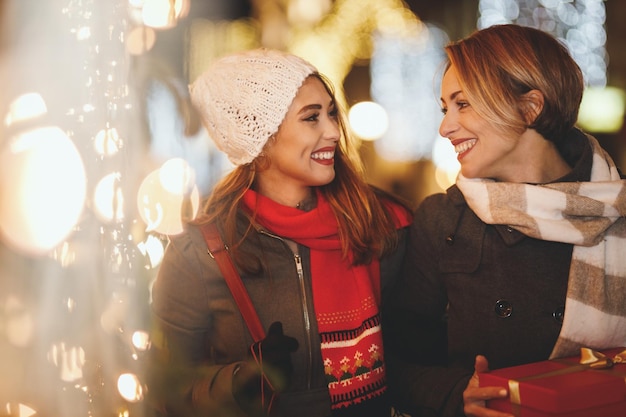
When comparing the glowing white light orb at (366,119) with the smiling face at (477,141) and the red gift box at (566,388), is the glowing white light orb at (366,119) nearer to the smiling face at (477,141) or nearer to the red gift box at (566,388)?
the smiling face at (477,141)

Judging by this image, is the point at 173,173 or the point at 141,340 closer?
the point at 141,340

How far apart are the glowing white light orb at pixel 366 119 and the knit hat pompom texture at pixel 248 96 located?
782 cm

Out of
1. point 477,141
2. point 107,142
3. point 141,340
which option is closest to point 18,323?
point 141,340

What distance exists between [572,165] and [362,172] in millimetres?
889

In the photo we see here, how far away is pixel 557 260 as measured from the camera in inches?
96.3

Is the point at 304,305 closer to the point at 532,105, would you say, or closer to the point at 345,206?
the point at 345,206

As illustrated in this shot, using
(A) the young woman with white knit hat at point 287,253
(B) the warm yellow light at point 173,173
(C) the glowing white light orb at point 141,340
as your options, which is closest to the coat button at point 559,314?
(A) the young woman with white knit hat at point 287,253

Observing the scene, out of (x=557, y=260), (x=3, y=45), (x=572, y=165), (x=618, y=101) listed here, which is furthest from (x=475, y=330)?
(x=618, y=101)

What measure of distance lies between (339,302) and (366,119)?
853 centimetres

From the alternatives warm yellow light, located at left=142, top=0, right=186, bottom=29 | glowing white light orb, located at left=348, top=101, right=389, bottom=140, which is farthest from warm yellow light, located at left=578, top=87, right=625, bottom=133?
warm yellow light, located at left=142, top=0, right=186, bottom=29

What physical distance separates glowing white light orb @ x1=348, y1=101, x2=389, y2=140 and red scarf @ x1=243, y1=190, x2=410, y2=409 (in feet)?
26.2

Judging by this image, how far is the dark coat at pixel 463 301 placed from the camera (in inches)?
95.1

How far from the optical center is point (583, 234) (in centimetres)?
233

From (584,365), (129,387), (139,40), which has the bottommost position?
(584,365)
